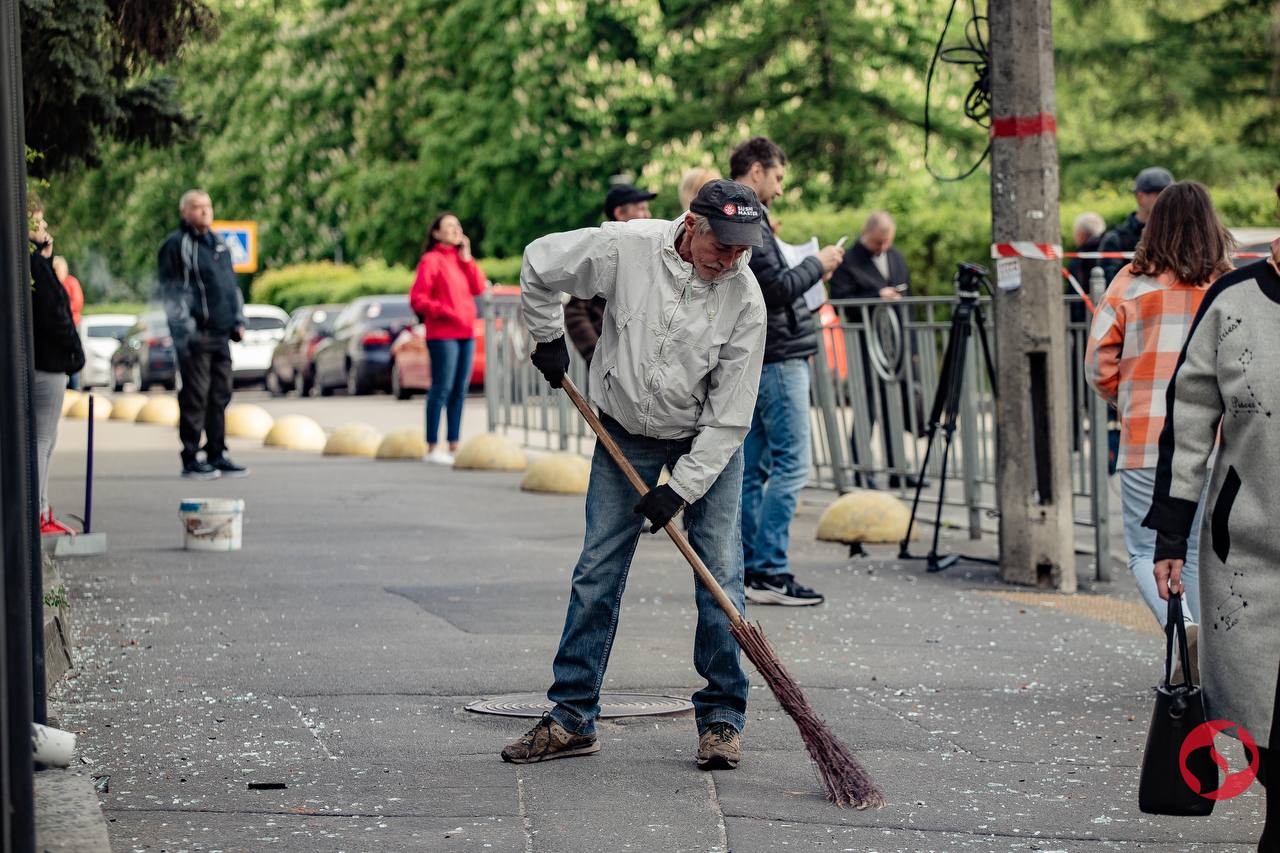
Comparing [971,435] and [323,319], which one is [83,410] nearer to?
[323,319]

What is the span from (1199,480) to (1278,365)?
1.08ft

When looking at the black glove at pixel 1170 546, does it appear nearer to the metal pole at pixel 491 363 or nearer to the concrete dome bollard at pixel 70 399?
the metal pole at pixel 491 363

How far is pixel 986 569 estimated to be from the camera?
10305 mm

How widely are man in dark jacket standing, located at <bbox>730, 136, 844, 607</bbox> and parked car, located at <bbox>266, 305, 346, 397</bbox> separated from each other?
2217 centimetres

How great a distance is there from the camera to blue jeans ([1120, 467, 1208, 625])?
6.87 metres

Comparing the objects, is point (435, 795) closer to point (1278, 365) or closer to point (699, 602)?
point (699, 602)

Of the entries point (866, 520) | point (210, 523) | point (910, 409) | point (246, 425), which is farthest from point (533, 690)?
point (246, 425)

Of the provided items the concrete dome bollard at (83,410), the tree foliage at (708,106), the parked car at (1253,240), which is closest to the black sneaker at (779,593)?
the parked car at (1253,240)

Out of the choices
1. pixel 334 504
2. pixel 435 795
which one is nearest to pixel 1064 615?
pixel 435 795

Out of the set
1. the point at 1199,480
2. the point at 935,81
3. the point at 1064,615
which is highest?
the point at 935,81

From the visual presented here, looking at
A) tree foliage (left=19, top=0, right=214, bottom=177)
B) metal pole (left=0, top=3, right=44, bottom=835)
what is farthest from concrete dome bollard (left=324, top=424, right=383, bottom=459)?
metal pole (left=0, top=3, right=44, bottom=835)

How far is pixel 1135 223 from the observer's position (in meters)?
12.8

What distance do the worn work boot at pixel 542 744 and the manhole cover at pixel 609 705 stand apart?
58cm

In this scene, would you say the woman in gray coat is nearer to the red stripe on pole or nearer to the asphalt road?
the asphalt road
